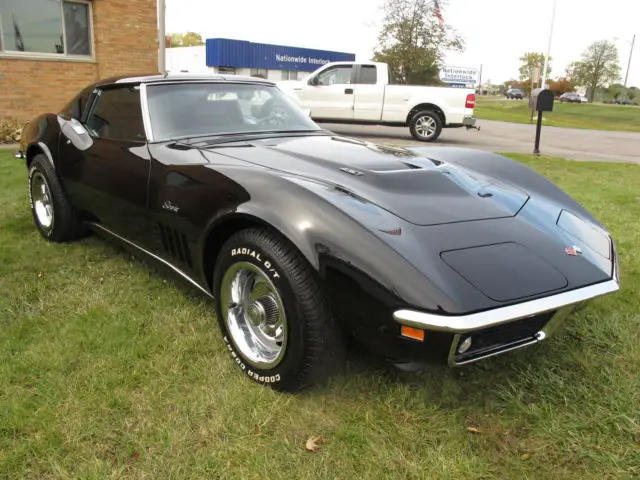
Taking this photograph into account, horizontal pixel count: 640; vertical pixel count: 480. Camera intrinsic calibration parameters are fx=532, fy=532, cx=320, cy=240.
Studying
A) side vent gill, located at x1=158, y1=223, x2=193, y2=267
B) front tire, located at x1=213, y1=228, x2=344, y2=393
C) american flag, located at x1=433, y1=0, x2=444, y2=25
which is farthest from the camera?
american flag, located at x1=433, y1=0, x2=444, y2=25

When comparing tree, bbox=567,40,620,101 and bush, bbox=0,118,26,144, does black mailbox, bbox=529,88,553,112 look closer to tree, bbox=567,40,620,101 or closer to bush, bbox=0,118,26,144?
bush, bbox=0,118,26,144

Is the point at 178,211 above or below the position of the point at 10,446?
above

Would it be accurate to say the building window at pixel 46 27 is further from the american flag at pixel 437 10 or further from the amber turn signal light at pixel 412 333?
the american flag at pixel 437 10

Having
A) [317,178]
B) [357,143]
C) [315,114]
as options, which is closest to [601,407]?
[317,178]

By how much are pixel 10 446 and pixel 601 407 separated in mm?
2329

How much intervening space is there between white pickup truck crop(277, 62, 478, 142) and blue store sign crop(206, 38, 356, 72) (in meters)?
27.5

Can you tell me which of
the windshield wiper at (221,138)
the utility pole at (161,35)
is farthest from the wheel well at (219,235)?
the utility pole at (161,35)

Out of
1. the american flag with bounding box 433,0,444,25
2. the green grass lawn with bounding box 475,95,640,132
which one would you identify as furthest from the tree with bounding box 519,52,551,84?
the american flag with bounding box 433,0,444,25

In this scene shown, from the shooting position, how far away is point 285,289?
2.07 metres

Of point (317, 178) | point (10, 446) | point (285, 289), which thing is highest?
point (317, 178)

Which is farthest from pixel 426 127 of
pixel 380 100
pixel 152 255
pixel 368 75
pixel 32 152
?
pixel 152 255

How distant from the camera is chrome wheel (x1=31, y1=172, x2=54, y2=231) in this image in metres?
4.16

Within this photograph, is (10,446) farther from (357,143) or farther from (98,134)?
(357,143)

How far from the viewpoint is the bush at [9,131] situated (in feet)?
32.4
